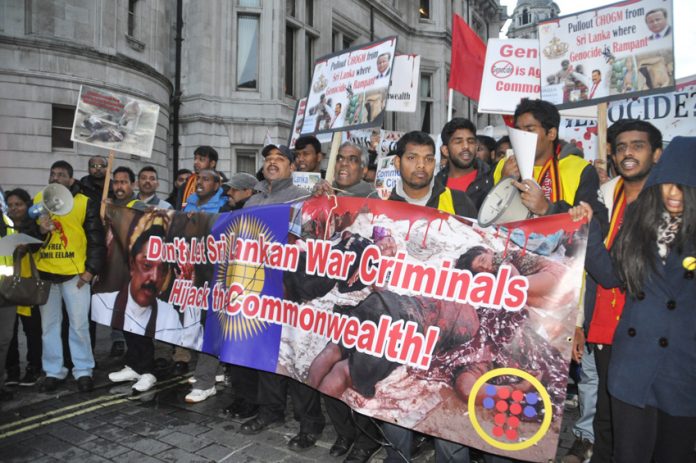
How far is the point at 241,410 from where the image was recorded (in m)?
4.48

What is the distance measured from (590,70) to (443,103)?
22.4 meters

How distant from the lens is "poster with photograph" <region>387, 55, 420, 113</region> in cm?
844

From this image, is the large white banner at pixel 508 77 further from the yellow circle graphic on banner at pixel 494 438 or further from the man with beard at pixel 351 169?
the yellow circle graphic on banner at pixel 494 438

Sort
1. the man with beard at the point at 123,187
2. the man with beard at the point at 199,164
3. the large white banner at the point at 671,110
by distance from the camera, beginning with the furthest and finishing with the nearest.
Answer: the man with beard at the point at 199,164
the large white banner at the point at 671,110
the man with beard at the point at 123,187

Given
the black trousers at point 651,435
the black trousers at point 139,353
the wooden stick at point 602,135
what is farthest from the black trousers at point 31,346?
the wooden stick at point 602,135

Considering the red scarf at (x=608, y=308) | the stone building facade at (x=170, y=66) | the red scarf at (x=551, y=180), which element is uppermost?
the stone building facade at (x=170, y=66)

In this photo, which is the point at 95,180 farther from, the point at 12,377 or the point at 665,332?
the point at 665,332

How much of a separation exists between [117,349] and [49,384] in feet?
4.35

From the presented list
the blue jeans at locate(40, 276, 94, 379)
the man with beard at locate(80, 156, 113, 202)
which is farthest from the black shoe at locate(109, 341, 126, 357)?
the man with beard at locate(80, 156, 113, 202)

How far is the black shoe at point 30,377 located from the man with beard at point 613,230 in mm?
5295

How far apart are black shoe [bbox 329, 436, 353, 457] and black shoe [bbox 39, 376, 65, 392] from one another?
3.13m

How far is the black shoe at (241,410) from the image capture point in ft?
14.6

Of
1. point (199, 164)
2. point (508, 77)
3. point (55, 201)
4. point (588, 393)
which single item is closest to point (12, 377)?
point (55, 201)

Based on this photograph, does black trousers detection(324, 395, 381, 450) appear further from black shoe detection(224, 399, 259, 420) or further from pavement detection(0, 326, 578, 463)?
black shoe detection(224, 399, 259, 420)
